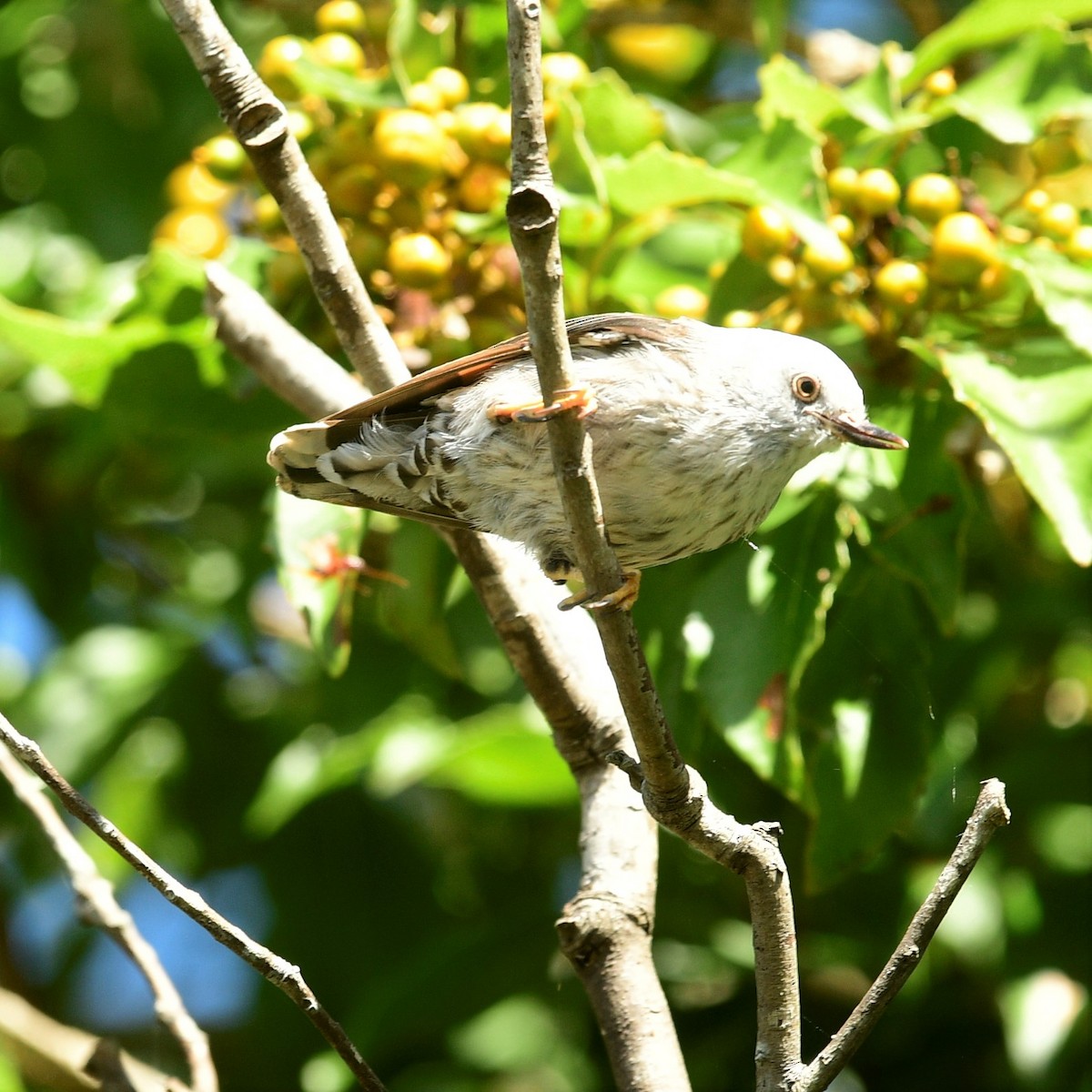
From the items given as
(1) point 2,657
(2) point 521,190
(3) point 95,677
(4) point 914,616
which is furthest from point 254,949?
(1) point 2,657

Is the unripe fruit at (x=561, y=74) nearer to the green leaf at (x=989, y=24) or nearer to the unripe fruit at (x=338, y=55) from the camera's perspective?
the unripe fruit at (x=338, y=55)

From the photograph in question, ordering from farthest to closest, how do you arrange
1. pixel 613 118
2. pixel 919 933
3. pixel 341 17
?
pixel 341 17, pixel 613 118, pixel 919 933

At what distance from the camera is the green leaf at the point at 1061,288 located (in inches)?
101

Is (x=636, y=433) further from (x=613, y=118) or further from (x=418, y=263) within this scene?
(x=613, y=118)

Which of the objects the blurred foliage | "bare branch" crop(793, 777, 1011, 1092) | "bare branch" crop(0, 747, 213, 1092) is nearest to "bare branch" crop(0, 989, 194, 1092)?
"bare branch" crop(0, 747, 213, 1092)

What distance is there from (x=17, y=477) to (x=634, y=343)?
8.26 ft

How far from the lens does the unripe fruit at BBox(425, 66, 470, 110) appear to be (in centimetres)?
295

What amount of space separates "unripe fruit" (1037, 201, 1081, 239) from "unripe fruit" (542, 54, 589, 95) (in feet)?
3.35

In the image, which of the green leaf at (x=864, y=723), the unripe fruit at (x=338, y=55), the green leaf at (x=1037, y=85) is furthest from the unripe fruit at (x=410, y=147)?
the green leaf at (x=864, y=723)

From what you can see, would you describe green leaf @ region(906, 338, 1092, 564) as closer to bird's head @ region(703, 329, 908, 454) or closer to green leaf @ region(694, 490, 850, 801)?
bird's head @ region(703, 329, 908, 454)

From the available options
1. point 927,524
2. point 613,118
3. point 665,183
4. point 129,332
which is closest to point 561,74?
point 613,118

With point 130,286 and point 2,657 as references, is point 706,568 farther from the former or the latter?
point 2,657

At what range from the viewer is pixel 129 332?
10.2ft

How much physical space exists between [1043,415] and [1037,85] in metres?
0.78
